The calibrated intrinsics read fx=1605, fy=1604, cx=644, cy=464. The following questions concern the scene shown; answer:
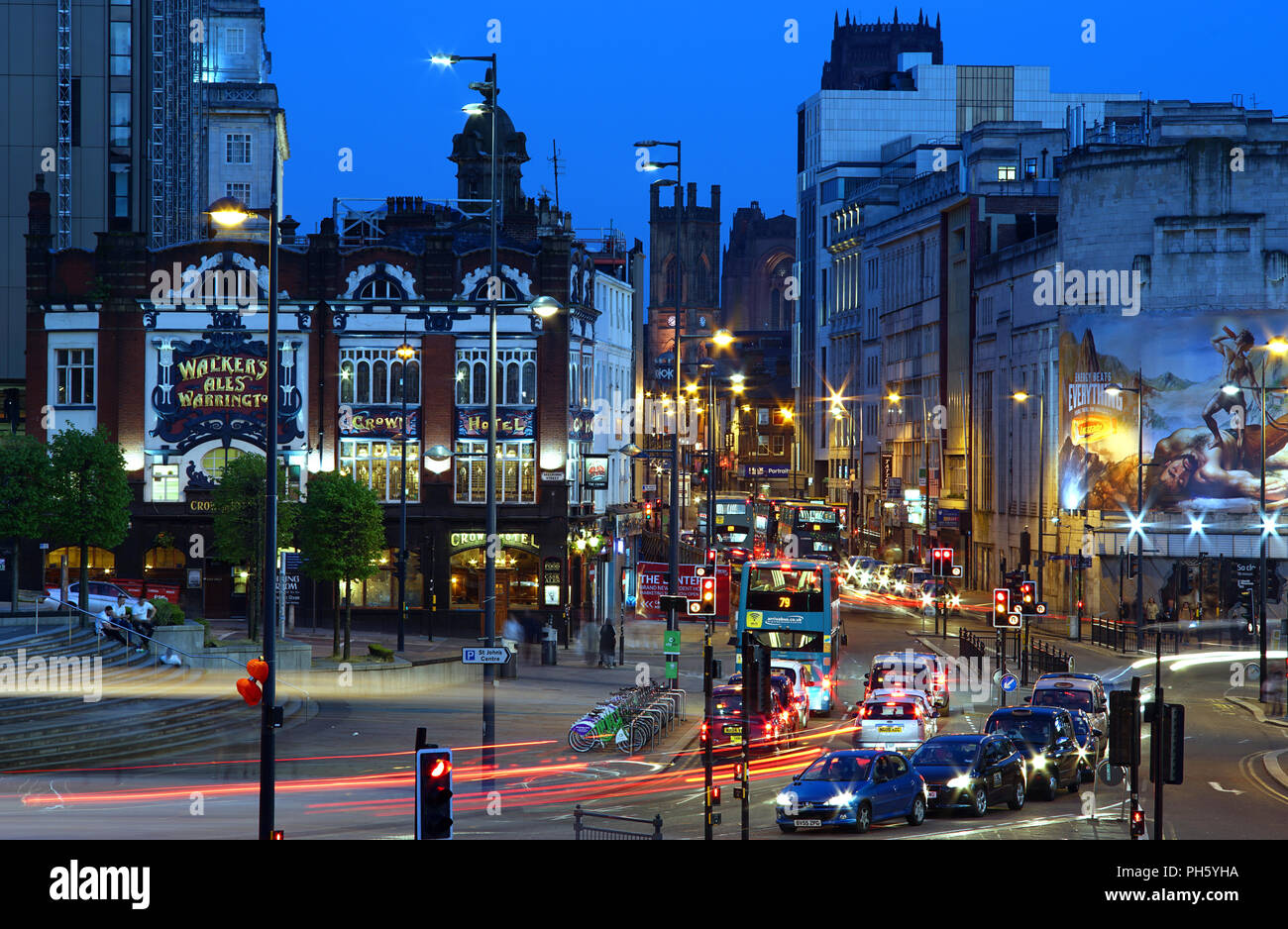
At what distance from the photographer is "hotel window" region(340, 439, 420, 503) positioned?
6112 centimetres

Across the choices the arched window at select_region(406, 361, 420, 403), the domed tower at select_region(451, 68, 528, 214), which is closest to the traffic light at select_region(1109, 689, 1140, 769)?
the arched window at select_region(406, 361, 420, 403)

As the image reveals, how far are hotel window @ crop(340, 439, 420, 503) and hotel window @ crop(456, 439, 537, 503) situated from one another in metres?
1.71

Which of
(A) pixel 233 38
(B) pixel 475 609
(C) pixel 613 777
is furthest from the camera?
(A) pixel 233 38

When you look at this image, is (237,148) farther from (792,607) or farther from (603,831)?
(603,831)

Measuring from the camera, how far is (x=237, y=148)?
95562 mm

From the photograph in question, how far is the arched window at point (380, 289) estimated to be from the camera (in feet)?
202

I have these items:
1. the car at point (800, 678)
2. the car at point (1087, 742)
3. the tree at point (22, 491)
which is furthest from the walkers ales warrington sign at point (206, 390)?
the car at point (1087, 742)

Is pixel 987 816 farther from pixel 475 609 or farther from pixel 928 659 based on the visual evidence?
pixel 475 609

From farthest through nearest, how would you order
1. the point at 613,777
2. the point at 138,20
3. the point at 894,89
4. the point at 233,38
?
1. the point at 894,89
2. the point at 233,38
3. the point at 138,20
4. the point at 613,777

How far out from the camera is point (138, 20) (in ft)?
248

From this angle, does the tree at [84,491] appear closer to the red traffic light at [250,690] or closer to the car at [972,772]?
the car at [972,772]

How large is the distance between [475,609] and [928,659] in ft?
77.0
